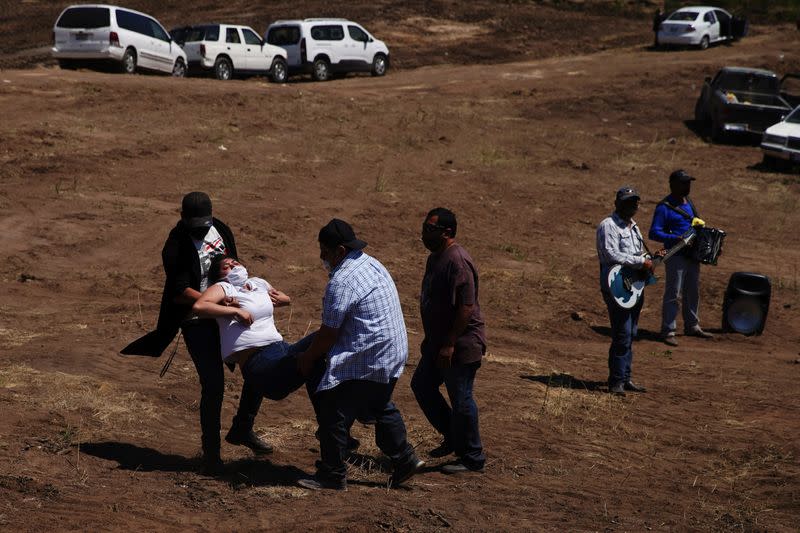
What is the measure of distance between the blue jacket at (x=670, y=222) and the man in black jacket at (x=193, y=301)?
19.9 ft

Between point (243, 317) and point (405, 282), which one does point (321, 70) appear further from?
point (243, 317)

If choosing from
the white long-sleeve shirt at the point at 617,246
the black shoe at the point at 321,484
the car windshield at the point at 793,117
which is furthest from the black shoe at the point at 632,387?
the car windshield at the point at 793,117

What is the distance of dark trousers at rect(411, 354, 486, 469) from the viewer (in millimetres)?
7512

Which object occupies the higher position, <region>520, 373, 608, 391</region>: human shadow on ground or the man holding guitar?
the man holding guitar

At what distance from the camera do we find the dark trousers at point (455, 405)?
7512mm

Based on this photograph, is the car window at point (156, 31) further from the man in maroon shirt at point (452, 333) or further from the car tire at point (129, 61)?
the man in maroon shirt at point (452, 333)

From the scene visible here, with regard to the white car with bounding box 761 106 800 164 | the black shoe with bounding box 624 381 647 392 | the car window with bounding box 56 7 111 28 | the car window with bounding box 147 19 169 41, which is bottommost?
the black shoe with bounding box 624 381 647 392

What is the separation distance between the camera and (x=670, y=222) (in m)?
12.1

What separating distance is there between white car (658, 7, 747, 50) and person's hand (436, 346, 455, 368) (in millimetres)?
32844

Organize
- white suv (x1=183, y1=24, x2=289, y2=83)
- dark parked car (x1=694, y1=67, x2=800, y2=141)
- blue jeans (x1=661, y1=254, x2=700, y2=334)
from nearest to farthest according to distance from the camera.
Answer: blue jeans (x1=661, y1=254, x2=700, y2=334) → dark parked car (x1=694, y1=67, x2=800, y2=141) → white suv (x1=183, y1=24, x2=289, y2=83)

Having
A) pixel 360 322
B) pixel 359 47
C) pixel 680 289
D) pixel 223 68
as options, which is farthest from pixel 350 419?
pixel 359 47

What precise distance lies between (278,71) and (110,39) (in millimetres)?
5400

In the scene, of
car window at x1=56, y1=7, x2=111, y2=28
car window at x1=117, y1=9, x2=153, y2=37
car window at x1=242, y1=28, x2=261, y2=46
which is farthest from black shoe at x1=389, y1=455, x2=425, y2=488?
car window at x1=242, y1=28, x2=261, y2=46

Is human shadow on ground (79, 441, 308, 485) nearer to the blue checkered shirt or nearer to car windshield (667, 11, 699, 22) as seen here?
the blue checkered shirt
